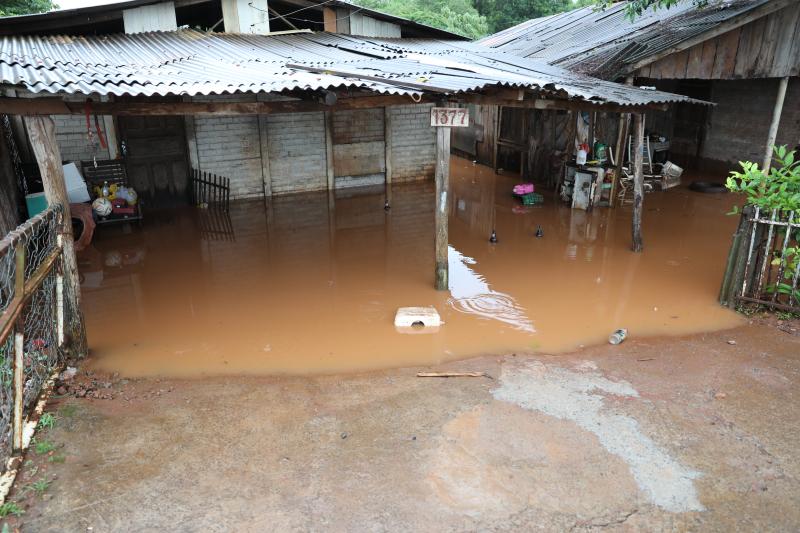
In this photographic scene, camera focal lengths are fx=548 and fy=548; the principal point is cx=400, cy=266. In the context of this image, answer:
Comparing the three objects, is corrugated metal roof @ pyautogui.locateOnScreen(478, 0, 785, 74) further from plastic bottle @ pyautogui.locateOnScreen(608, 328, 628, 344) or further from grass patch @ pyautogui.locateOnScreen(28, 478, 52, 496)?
grass patch @ pyautogui.locateOnScreen(28, 478, 52, 496)

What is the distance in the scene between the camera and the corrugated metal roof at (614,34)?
1082 centimetres

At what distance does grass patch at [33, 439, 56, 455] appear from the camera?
4336 mm

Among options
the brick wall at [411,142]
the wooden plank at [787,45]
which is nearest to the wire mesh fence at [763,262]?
the wooden plank at [787,45]

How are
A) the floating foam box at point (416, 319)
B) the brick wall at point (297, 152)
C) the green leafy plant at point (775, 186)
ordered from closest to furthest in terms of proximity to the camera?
1. the green leafy plant at point (775, 186)
2. the floating foam box at point (416, 319)
3. the brick wall at point (297, 152)

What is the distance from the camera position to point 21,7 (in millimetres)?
15750

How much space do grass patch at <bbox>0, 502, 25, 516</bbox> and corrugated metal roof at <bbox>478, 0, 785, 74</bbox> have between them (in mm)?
11060

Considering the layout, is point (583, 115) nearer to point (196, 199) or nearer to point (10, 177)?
point (196, 199)

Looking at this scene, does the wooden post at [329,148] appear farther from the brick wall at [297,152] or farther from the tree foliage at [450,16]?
the tree foliage at [450,16]

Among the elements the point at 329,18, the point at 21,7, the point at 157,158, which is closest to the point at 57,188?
the point at 157,158

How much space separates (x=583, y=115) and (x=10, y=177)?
11.5 m

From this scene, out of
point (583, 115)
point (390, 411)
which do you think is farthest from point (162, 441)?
point (583, 115)

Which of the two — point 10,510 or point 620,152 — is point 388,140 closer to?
point 620,152

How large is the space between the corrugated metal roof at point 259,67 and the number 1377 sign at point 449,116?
0.35m

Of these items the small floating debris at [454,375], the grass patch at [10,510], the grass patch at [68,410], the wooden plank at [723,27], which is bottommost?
the small floating debris at [454,375]
